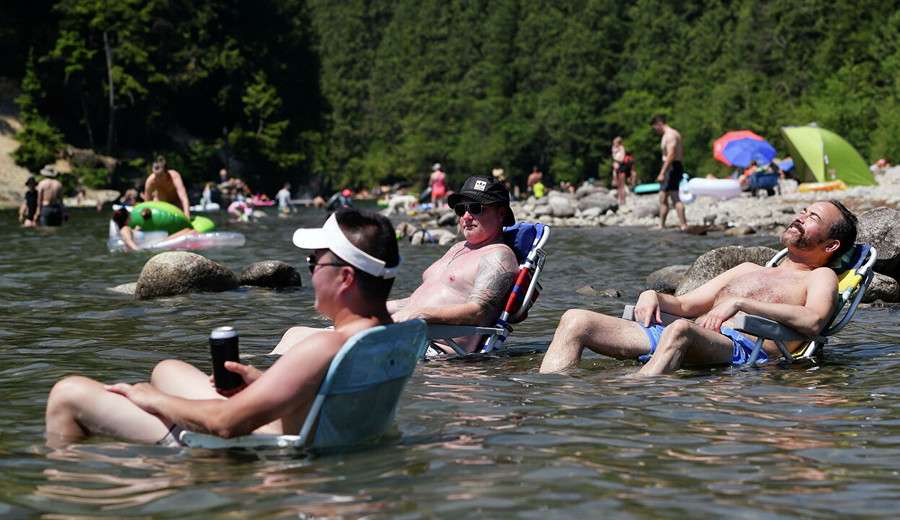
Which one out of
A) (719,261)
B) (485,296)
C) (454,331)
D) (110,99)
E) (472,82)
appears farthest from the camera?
(472,82)

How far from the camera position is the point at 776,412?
18.0 ft

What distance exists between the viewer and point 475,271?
773cm

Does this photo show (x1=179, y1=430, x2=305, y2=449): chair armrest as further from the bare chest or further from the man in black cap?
the bare chest

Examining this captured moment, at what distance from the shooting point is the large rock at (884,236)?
10695 mm

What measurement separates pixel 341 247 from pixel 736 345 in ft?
11.5

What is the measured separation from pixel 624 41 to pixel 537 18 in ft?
27.5

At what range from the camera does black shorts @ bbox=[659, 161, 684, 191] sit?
19.5 m

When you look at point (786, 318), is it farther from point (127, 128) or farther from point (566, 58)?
point (566, 58)

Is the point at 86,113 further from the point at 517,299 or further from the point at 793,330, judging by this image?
the point at 793,330

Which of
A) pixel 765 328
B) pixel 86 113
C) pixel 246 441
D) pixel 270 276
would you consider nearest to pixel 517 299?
pixel 765 328

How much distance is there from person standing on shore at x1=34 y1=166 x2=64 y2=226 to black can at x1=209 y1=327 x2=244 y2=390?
2349 cm

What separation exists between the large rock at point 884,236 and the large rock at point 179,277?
6.56m

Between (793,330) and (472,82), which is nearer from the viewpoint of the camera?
(793,330)

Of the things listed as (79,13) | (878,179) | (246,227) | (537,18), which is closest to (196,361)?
(246,227)
